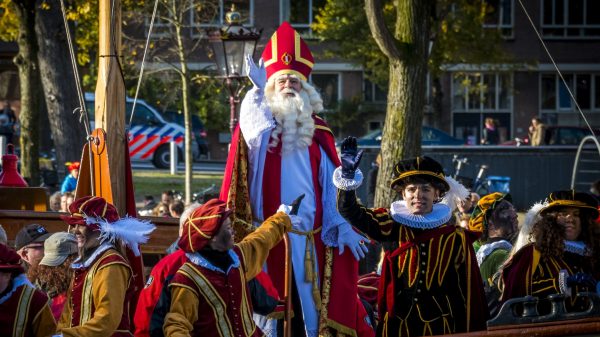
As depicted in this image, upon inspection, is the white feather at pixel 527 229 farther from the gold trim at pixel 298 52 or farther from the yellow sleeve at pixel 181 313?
the yellow sleeve at pixel 181 313

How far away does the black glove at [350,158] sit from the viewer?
612cm

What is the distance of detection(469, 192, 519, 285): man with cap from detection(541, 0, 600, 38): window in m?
34.2

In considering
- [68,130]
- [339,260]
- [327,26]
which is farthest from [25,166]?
[327,26]

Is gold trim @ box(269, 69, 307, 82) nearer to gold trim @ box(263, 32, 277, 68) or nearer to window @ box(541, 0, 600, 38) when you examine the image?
gold trim @ box(263, 32, 277, 68)

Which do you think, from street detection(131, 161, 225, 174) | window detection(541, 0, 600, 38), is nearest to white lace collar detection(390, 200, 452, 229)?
street detection(131, 161, 225, 174)

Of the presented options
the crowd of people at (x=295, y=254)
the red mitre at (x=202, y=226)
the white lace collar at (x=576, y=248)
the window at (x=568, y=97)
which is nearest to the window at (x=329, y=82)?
the window at (x=568, y=97)

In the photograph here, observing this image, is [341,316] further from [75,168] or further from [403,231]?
[75,168]

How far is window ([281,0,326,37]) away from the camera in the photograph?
126 ft

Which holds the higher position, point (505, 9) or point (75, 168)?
point (505, 9)

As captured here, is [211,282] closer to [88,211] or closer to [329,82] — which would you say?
[88,211]

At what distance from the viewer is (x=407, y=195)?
6316mm

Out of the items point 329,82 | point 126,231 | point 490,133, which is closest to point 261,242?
point 126,231

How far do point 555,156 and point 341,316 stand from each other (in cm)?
1528

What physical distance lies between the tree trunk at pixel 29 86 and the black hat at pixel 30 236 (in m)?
10.4
